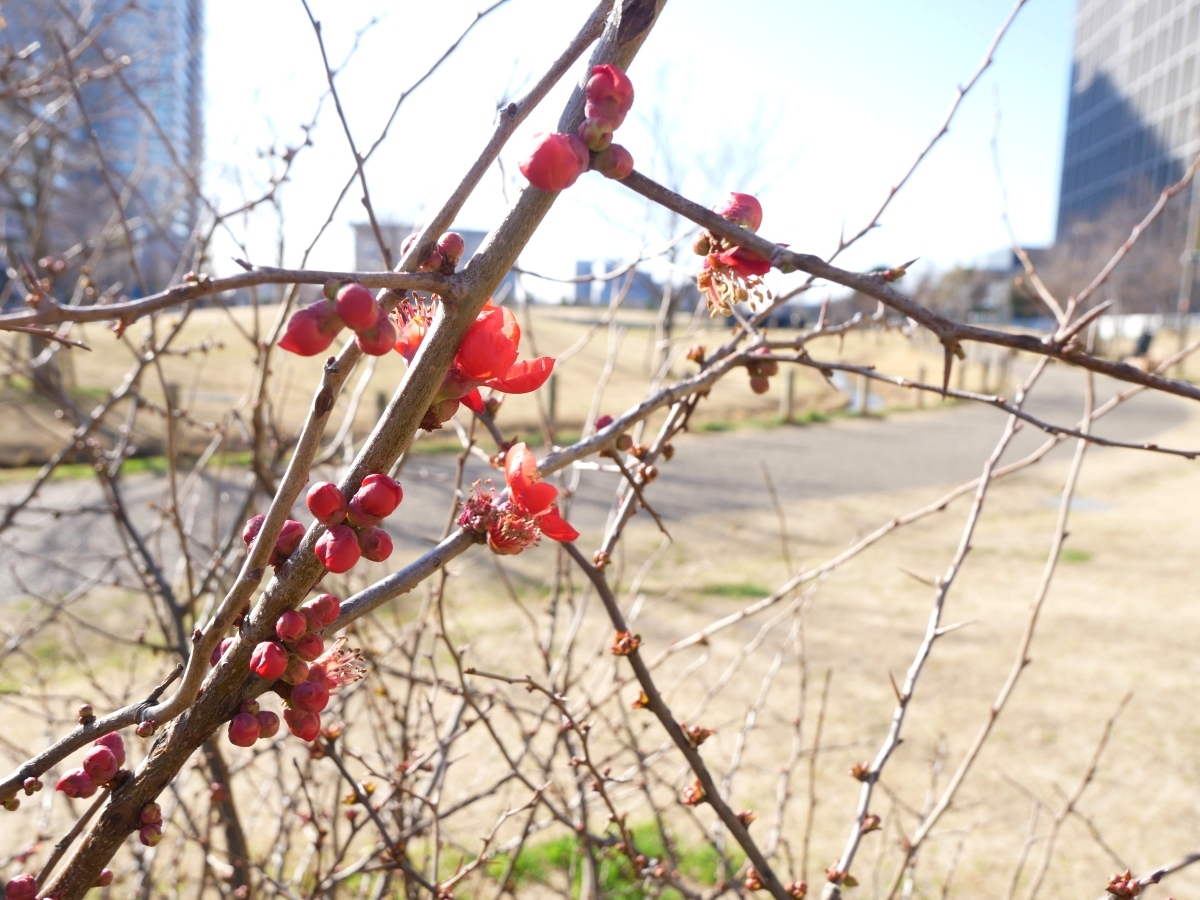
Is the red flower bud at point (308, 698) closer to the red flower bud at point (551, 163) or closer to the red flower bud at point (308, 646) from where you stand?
the red flower bud at point (308, 646)

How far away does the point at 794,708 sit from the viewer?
14.6 feet

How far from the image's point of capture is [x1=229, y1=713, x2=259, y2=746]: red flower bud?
0.72 meters

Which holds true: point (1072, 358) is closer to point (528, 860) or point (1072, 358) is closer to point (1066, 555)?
point (528, 860)

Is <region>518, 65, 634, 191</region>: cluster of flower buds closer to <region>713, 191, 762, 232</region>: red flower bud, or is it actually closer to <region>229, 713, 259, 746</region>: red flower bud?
<region>713, 191, 762, 232</region>: red flower bud

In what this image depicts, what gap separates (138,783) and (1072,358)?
0.81 metres

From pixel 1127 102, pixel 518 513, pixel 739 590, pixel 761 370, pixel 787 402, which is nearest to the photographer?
pixel 518 513

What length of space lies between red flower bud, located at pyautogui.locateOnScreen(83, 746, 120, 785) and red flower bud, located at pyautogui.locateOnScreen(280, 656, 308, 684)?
0.56ft

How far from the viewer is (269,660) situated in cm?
70

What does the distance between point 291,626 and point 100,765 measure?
223 millimetres

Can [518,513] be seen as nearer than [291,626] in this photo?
No

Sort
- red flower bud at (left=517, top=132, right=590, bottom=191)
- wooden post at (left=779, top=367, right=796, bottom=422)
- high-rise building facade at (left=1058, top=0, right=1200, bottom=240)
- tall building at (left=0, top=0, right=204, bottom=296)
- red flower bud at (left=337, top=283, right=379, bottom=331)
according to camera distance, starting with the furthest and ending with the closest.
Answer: high-rise building facade at (left=1058, top=0, right=1200, bottom=240), wooden post at (left=779, top=367, right=796, bottom=422), tall building at (left=0, top=0, right=204, bottom=296), red flower bud at (left=517, top=132, right=590, bottom=191), red flower bud at (left=337, top=283, right=379, bottom=331)

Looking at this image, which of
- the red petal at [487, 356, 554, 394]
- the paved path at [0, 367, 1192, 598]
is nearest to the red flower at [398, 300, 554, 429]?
the red petal at [487, 356, 554, 394]

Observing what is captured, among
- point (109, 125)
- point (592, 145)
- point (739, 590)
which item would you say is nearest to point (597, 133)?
point (592, 145)

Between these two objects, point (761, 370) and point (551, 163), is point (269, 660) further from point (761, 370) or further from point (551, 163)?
point (761, 370)
